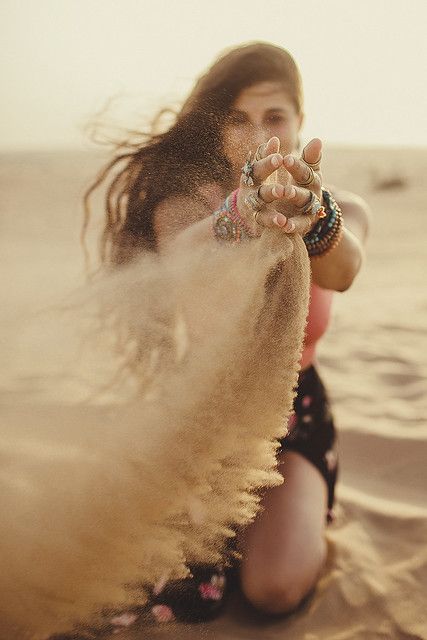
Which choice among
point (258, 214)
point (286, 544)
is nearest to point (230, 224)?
point (258, 214)

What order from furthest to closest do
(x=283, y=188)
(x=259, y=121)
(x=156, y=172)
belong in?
(x=259, y=121) < (x=156, y=172) < (x=283, y=188)

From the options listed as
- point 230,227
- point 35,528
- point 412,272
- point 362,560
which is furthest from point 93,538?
point 412,272

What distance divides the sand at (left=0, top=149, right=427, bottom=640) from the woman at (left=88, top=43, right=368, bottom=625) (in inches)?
2.5

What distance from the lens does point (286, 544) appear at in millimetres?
1519

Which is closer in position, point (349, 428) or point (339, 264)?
point (339, 264)

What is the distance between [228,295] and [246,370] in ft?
0.45

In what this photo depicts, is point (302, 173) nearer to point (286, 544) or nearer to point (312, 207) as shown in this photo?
point (312, 207)

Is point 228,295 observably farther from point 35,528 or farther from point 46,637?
point 46,637

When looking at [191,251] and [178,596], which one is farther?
[178,596]

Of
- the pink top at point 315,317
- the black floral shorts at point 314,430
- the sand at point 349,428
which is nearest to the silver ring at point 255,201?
the sand at point 349,428

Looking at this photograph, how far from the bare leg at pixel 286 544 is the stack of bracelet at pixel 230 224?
79cm

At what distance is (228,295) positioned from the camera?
1118mm

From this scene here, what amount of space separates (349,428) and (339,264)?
1083 mm

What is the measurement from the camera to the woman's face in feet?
3.92
